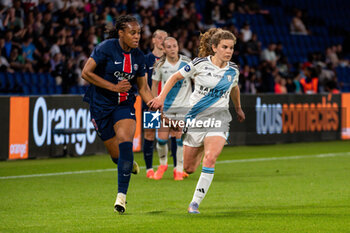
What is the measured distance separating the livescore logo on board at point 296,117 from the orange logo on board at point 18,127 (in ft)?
22.7

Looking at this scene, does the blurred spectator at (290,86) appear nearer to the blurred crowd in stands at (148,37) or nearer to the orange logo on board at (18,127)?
the blurred crowd in stands at (148,37)

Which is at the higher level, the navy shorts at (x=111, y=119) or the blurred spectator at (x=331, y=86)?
the navy shorts at (x=111, y=119)

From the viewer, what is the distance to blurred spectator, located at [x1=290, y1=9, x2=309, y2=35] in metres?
27.3

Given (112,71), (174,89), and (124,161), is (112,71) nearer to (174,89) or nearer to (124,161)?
(124,161)

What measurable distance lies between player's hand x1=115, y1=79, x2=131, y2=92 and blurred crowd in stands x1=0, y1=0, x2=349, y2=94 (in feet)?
15.0

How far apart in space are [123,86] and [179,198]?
2039 mm

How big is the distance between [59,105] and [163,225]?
27.0ft

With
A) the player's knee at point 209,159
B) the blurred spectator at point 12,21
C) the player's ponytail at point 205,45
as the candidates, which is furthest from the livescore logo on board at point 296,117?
the player's knee at point 209,159

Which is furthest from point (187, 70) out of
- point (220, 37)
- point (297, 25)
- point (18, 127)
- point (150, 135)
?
point (297, 25)

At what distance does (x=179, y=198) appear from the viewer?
354 inches

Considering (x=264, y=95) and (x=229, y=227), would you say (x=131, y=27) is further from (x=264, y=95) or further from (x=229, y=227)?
(x=264, y=95)

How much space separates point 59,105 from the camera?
14602 mm

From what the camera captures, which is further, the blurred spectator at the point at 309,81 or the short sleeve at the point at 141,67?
the blurred spectator at the point at 309,81

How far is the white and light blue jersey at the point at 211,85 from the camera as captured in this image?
7.86 m
